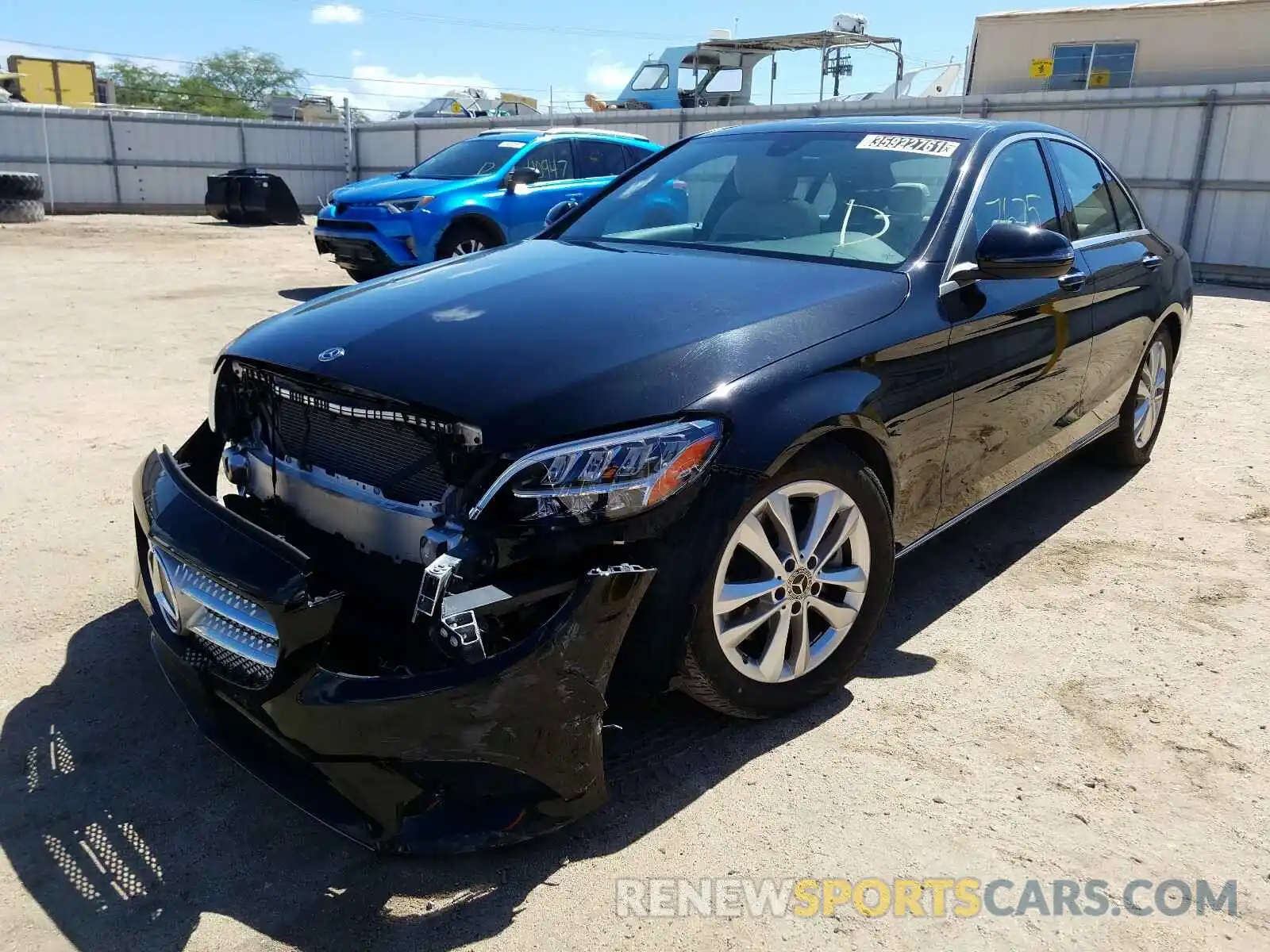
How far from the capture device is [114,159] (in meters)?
20.9

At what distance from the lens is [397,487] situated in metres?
2.27

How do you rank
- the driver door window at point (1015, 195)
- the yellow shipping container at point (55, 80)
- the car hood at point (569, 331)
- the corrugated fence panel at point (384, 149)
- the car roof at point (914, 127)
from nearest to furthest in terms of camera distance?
the car hood at point (569, 331) < the driver door window at point (1015, 195) < the car roof at point (914, 127) < the corrugated fence panel at point (384, 149) < the yellow shipping container at point (55, 80)

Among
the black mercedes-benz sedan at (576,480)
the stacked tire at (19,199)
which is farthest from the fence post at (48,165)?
the black mercedes-benz sedan at (576,480)

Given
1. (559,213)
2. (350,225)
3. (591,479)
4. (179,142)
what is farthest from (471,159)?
(179,142)

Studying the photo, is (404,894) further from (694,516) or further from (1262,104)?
(1262,104)

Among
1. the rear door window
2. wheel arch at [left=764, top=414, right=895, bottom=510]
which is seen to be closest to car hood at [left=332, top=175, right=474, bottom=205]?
the rear door window

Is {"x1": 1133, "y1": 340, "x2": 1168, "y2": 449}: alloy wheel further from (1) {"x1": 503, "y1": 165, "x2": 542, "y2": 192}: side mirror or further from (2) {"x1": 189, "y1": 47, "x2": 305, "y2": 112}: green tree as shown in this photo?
(2) {"x1": 189, "y1": 47, "x2": 305, "y2": 112}: green tree

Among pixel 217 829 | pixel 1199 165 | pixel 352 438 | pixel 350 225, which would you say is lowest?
pixel 217 829

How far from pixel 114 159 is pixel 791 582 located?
889 inches

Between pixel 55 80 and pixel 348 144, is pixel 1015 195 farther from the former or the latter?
pixel 55 80

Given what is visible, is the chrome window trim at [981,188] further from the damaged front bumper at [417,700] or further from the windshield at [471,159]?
the windshield at [471,159]

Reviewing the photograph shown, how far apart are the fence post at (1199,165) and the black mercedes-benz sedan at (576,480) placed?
11.8m

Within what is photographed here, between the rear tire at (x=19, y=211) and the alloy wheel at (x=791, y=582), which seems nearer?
the alloy wheel at (x=791, y=582)

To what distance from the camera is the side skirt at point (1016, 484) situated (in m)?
3.15
